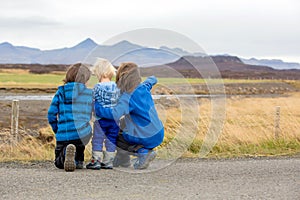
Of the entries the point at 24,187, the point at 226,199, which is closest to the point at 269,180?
the point at 226,199

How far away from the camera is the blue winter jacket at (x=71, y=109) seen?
8.72m

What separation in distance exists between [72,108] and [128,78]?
92 centimetres

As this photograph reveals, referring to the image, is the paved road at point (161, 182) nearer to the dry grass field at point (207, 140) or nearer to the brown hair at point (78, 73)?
the brown hair at point (78, 73)

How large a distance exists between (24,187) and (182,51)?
315 centimetres

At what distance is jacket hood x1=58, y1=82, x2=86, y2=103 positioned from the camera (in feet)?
28.6

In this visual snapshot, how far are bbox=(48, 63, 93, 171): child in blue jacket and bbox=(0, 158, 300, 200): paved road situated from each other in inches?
19.1

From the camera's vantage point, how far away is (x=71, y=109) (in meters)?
8.74

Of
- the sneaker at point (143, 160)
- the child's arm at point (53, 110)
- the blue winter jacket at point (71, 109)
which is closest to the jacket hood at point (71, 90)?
the blue winter jacket at point (71, 109)

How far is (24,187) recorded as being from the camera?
7.43 metres

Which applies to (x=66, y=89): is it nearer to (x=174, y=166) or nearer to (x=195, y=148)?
(x=174, y=166)

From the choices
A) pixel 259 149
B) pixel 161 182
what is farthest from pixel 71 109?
pixel 259 149

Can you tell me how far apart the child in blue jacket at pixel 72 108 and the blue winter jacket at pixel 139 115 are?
22cm

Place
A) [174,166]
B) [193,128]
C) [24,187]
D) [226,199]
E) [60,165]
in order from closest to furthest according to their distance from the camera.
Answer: [226,199], [24,187], [60,165], [174,166], [193,128]

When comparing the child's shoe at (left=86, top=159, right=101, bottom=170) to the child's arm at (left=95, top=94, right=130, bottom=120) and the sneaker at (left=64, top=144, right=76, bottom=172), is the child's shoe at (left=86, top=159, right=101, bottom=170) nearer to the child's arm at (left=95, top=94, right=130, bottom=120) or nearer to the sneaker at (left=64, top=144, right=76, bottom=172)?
the sneaker at (left=64, top=144, right=76, bottom=172)
